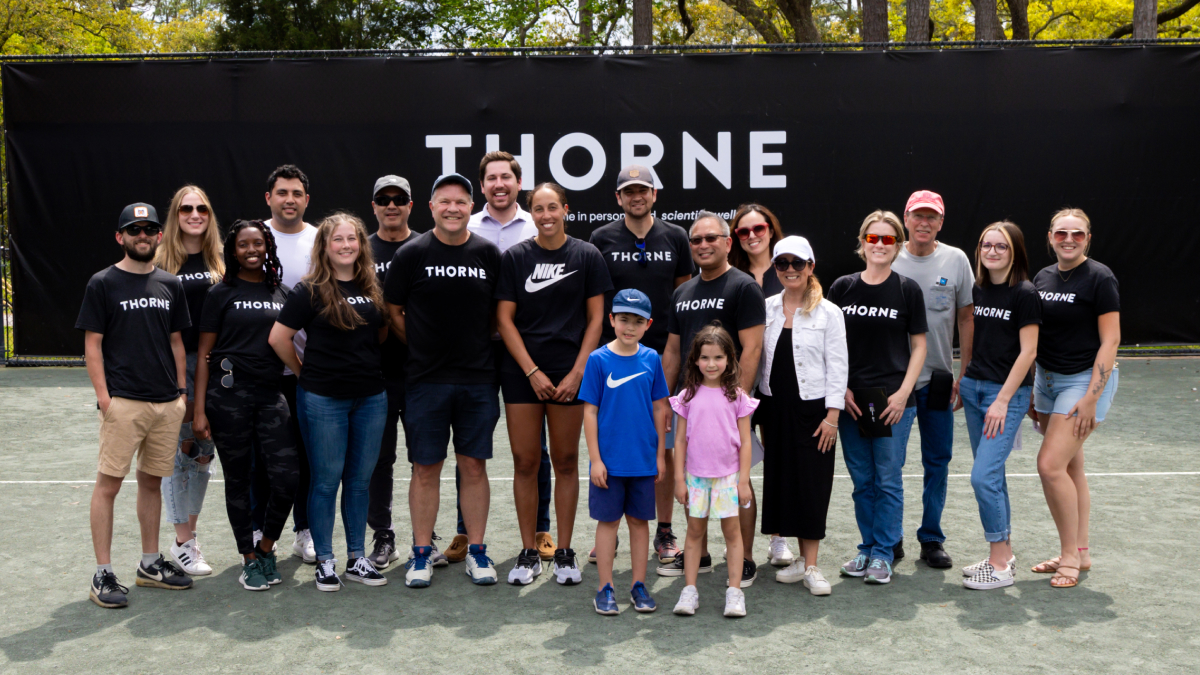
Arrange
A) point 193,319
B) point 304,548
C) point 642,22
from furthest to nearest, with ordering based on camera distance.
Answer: point 642,22 < point 304,548 < point 193,319

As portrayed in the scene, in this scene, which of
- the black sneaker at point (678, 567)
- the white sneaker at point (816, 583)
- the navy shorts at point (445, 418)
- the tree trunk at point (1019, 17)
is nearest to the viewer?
the white sneaker at point (816, 583)

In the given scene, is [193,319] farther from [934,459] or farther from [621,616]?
[934,459]

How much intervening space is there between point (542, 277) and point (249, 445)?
1467 millimetres

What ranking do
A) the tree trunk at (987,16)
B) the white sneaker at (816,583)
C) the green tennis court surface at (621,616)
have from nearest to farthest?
the green tennis court surface at (621,616)
the white sneaker at (816,583)
the tree trunk at (987,16)

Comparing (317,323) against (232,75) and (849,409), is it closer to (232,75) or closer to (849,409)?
(849,409)

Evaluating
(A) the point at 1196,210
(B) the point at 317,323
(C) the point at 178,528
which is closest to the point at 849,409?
(B) the point at 317,323

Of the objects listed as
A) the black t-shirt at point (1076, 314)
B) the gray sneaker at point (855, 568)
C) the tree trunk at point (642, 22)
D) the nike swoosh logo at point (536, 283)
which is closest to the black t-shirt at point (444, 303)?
the nike swoosh logo at point (536, 283)

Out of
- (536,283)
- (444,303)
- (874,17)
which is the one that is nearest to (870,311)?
(536,283)

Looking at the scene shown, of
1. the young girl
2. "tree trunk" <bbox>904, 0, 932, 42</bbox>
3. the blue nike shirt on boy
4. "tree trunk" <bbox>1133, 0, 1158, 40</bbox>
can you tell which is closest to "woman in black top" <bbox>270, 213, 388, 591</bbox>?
the blue nike shirt on boy

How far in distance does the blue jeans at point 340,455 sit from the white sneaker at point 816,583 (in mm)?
1956

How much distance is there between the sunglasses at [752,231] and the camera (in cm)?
457

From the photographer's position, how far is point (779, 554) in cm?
459

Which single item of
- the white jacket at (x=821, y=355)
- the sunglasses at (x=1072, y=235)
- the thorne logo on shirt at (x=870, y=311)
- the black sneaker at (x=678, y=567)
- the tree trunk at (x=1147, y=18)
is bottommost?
the black sneaker at (x=678, y=567)

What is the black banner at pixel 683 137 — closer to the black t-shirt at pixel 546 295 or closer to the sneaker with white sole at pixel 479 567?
the black t-shirt at pixel 546 295
